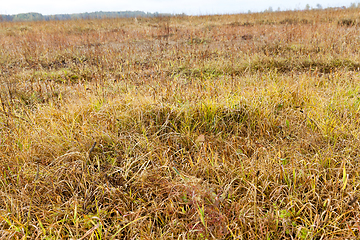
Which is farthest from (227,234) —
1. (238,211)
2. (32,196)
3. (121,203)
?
(32,196)

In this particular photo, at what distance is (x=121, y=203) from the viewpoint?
157cm

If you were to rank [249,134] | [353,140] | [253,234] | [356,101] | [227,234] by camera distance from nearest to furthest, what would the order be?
1. [253,234]
2. [227,234]
3. [353,140]
4. [249,134]
5. [356,101]

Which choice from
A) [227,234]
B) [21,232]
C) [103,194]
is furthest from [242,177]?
[21,232]

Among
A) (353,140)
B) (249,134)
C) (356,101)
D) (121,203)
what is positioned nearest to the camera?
(121,203)

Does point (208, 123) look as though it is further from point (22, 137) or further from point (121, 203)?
point (22, 137)

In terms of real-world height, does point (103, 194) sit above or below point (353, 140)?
below

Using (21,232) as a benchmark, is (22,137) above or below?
above

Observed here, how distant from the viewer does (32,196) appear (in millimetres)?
1607

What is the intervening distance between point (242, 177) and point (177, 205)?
0.54 metres

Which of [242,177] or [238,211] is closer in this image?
[238,211]

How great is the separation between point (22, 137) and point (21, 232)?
1169 mm

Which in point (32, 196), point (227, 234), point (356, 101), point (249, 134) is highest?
point (356, 101)

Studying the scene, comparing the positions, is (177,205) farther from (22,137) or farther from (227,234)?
(22,137)

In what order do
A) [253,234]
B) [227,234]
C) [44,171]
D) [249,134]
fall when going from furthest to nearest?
1. [249,134]
2. [44,171]
3. [227,234]
4. [253,234]
